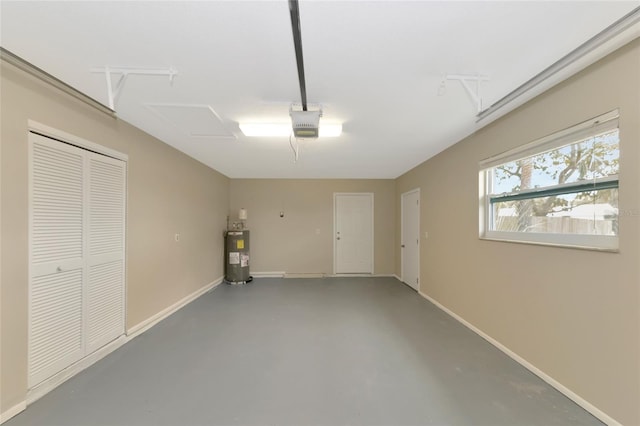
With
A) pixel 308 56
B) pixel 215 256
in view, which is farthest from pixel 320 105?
pixel 215 256

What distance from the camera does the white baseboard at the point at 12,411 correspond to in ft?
5.18

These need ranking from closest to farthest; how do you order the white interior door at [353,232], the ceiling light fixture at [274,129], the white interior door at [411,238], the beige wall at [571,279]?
the beige wall at [571,279], the ceiling light fixture at [274,129], the white interior door at [411,238], the white interior door at [353,232]

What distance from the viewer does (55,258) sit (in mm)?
1915

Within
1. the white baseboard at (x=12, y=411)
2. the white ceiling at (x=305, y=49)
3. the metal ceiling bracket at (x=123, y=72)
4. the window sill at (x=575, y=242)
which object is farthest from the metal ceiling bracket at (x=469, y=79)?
the white baseboard at (x=12, y=411)

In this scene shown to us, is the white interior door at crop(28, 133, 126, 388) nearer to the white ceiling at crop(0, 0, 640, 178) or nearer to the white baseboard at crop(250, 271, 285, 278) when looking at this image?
the white ceiling at crop(0, 0, 640, 178)

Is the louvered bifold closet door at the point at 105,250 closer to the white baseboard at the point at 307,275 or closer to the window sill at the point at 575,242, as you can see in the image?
the white baseboard at the point at 307,275

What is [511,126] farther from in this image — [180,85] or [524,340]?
[180,85]

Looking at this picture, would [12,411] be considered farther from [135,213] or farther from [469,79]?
[469,79]

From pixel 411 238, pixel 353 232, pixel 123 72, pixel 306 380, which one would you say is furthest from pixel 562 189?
pixel 353 232

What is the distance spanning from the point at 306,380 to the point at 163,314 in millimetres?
2302

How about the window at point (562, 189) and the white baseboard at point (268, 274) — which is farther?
the white baseboard at point (268, 274)

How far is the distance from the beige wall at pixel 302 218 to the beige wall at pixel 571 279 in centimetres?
273

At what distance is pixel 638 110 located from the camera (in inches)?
55.3

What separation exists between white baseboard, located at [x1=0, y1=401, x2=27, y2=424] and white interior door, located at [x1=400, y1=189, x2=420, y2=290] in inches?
186
